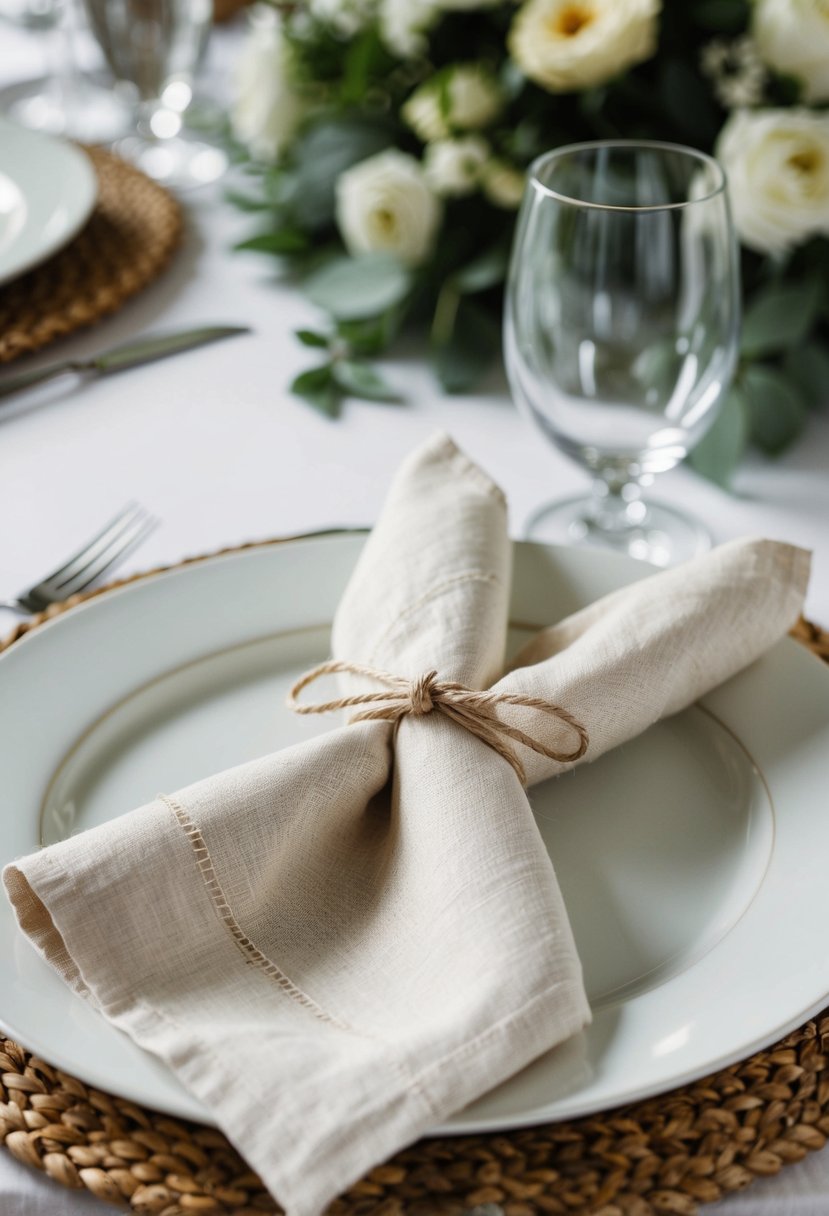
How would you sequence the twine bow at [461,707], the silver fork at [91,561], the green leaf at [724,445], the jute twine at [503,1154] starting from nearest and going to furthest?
the jute twine at [503,1154], the twine bow at [461,707], the silver fork at [91,561], the green leaf at [724,445]

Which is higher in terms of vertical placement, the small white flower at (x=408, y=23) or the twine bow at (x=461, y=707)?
the small white flower at (x=408, y=23)

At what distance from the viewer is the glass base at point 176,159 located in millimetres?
1256

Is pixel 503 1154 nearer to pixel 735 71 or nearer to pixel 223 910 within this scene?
pixel 223 910

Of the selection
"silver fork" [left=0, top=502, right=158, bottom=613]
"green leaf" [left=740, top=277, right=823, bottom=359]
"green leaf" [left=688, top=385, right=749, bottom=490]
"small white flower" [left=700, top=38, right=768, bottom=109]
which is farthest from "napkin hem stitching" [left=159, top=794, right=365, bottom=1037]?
"small white flower" [left=700, top=38, right=768, bottom=109]

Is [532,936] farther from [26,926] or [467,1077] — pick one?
[26,926]

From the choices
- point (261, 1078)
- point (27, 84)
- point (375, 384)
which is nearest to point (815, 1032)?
point (261, 1078)

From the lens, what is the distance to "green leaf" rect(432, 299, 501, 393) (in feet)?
3.05

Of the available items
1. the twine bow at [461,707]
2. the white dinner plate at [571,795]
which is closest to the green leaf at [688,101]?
the white dinner plate at [571,795]

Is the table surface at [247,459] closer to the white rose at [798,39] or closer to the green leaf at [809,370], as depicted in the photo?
the green leaf at [809,370]

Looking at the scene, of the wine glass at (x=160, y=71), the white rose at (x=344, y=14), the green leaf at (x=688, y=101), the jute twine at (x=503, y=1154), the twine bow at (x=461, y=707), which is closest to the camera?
the jute twine at (x=503, y=1154)

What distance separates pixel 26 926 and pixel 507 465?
0.49 meters

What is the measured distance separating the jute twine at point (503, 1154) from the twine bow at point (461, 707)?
14 centimetres

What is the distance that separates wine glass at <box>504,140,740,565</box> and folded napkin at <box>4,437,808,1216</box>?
171 millimetres

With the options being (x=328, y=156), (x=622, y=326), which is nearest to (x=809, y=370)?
(x=622, y=326)
